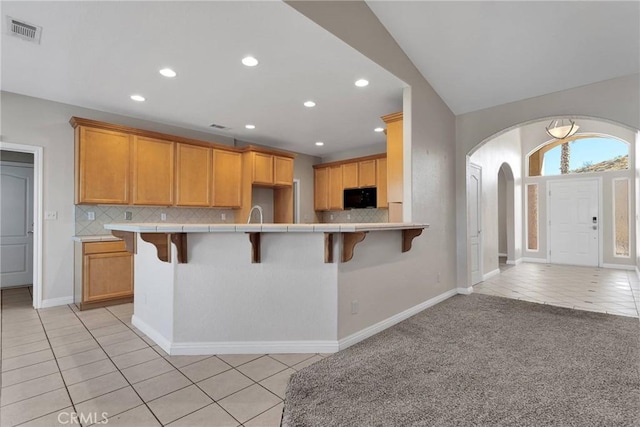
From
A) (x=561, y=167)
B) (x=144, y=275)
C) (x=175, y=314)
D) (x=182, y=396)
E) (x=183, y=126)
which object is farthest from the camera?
(x=561, y=167)

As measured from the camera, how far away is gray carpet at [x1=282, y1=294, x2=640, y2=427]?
175cm

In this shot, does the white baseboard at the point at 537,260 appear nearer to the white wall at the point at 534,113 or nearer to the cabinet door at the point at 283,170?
the white wall at the point at 534,113

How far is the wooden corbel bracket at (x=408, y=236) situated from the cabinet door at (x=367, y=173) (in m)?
2.87

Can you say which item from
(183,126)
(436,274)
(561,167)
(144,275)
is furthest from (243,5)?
(561,167)

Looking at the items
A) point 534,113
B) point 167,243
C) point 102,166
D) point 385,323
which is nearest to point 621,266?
point 534,113

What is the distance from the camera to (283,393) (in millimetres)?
1979

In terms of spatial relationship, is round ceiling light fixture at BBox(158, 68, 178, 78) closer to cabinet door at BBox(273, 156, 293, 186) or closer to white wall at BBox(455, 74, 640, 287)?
→ cabinet door at BBox(273, 156, 293, 186)

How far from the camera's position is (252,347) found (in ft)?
8.34

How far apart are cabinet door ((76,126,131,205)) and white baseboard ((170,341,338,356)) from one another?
263 cm

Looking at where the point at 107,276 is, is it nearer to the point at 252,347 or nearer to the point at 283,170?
the point at 252,347

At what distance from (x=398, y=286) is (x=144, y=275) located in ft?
8.43

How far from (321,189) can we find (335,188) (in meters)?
0.41

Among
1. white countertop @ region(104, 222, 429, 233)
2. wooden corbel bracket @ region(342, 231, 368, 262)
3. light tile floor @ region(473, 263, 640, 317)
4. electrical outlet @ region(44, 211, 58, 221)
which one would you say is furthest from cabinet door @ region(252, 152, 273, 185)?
light tile floor @ region(473, 263, 640, 317)

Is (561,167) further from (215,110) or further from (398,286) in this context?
(215,110)
